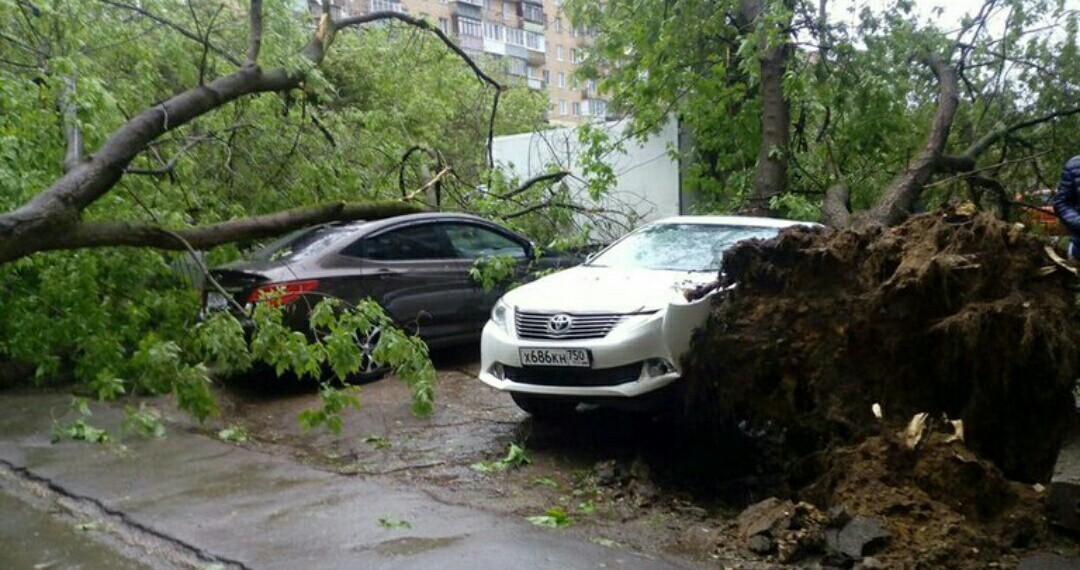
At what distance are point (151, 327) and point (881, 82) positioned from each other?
828 cm

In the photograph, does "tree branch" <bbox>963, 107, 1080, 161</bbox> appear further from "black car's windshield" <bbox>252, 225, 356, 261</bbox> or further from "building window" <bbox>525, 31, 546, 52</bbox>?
"building window" <bbox>525, 31, 546, 52</bbox>

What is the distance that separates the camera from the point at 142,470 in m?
6.39

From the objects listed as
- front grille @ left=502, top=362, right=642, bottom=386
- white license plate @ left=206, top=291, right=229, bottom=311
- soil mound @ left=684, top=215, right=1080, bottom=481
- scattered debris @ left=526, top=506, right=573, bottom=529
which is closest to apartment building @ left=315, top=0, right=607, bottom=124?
white license plate @ left=206, top=291, right=229, bottom=311

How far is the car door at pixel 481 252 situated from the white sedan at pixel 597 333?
2184 millimetres

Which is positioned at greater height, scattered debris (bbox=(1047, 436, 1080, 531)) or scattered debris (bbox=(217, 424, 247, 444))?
scattered debris (bbox=(1047, 436, 1080, 531))

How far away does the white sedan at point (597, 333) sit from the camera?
19.9ft

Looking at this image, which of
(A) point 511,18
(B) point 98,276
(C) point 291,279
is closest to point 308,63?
(C) point 291,279

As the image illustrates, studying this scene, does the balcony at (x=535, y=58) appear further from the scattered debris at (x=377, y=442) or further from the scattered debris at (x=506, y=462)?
the scattered debris at (x=506, y=462)

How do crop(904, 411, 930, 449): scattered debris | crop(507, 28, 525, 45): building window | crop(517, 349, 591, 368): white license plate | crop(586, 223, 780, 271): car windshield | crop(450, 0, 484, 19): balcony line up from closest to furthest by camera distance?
crop(904, 411, 930, 449): scattered debris, crop(517, 349, 591, 368): white license plate, crop(586, 223, 780, 271): car windshield, crop(450, 0, 484, 19): balcony, crop(507, 28, 525, 45): building window

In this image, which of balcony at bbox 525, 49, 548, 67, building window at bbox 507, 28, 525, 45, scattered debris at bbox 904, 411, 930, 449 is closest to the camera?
scattered debris at bbox 904, 411, 930, 449

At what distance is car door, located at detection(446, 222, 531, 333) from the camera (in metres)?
9.44

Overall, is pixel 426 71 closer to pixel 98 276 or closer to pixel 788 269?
pixel 98 276

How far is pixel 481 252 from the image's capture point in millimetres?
9703

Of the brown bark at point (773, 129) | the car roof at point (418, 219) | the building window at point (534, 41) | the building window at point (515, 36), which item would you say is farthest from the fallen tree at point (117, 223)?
the building window at point (534, 41)
